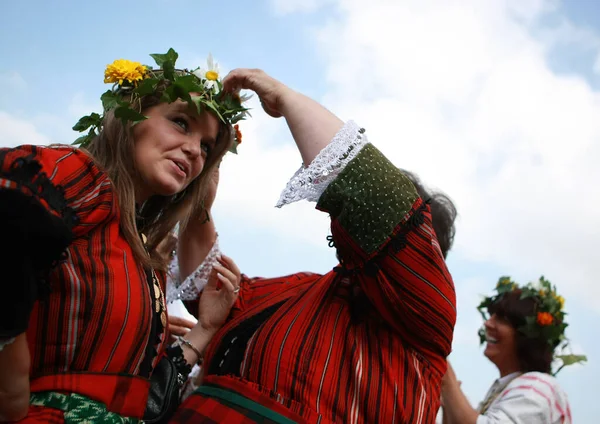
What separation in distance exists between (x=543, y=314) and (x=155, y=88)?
2690 millimetres

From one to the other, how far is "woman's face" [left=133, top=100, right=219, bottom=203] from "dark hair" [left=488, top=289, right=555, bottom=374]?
244 cm

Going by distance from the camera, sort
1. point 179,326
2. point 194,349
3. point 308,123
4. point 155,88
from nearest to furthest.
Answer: point 308,123, point 155,88, point 194,349, point 179,326

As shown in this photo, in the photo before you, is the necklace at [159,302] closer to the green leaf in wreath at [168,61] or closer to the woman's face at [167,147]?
the woman's face at [167,147]

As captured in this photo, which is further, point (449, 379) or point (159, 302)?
point (449, 379)

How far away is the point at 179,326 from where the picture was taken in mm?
2354

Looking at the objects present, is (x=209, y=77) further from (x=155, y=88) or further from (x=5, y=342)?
(x=5, y=342)

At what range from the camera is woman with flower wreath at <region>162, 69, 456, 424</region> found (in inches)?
59.4

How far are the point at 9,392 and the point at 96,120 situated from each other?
1.01 m

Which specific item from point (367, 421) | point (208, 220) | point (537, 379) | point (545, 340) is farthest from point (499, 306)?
point (367, 421)

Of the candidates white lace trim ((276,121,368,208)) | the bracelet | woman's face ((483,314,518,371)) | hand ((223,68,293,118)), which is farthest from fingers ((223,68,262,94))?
woman's face ((483,314,518,371))

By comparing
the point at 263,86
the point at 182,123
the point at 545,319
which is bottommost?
the point at 182,123

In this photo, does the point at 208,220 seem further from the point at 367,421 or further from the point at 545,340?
the point at 545,340

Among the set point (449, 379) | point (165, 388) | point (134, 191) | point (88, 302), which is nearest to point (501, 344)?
point (449, 379)

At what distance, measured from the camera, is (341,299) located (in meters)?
1.78
